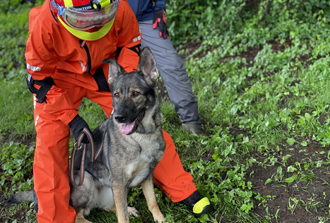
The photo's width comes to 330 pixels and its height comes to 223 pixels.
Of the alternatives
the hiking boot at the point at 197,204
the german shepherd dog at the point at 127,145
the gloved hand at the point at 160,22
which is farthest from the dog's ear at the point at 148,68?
the gloved hand at the point at 160,22

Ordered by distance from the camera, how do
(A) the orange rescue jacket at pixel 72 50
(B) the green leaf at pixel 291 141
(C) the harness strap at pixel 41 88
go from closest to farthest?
(A) the orange rescue jacket at pixel 72 50
(C) the harness strap at pixel 41 88
(B) the green leaf at pixel 291 141

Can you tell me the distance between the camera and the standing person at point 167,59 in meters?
4.21

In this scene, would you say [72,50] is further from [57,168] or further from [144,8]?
[144,8]

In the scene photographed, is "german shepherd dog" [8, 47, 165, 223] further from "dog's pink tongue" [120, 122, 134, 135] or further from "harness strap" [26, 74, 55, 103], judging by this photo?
"harness strap" [26, 74, 55, 103]

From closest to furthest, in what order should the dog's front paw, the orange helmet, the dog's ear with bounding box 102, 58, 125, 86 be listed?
1. the orange helmet
2. the dog's ear with bounding box 102, 58, 125, 86
3. the dog's front paw

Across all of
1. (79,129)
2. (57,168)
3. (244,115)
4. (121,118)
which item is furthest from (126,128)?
(244,115)

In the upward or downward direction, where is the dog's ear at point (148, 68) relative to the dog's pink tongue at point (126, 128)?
upward

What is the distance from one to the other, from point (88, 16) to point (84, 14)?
4cm

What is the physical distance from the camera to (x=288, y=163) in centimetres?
344

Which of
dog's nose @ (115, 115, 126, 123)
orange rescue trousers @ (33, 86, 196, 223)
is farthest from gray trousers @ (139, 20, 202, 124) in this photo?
dog's nose @ (115, 115, 126, 123)

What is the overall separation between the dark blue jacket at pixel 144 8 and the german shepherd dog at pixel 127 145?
158 centimetres

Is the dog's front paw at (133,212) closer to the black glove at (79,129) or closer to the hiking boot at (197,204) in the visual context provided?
the hiking boot at (197,204)

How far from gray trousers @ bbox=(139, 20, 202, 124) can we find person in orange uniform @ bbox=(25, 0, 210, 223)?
0.83 meters

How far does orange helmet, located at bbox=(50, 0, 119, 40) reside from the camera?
101 inches
